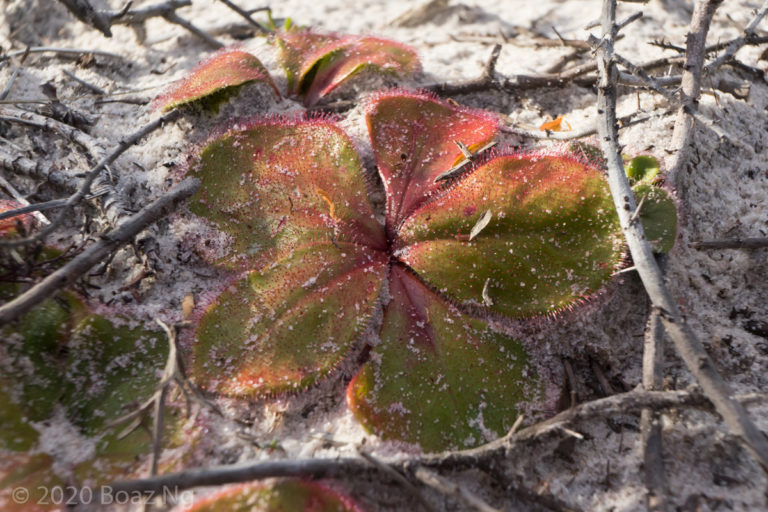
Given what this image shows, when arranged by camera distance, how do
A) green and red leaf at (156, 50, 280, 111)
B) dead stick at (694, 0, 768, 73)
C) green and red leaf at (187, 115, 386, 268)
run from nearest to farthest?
green and red leaf at (187, 115, 386, 268)
dead stick at (694, 0, 768, 73)
green and red leaf at (156, 50, 280, 111)

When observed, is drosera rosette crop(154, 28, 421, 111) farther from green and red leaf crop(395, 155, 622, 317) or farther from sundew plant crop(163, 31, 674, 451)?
green and red leaf crop(395, 155, 622, 317)

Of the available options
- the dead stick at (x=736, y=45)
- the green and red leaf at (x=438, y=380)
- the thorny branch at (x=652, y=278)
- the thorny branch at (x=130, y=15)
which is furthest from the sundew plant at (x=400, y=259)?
the thorny branch at (x=130, y=15)

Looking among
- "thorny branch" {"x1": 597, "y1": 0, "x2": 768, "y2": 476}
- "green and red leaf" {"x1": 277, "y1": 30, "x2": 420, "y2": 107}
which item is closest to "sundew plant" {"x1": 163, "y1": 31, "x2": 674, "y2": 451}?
"thorny branch" {"x1": 597, "y1": 0, "x2": 768, "y2": 476}

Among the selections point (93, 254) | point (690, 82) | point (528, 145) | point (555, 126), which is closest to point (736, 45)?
point (690, 82)

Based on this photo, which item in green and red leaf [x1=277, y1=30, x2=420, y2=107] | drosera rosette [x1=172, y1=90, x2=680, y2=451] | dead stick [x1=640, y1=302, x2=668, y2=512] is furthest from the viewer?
green and red leaf [x1=277, y1=30, x2=420, y2=107]

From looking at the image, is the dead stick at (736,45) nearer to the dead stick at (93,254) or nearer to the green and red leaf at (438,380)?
the green and red leaf at (438,380)

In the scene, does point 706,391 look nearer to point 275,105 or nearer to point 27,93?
point 275,105

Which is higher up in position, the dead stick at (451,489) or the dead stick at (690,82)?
the dead stick at (690,82)

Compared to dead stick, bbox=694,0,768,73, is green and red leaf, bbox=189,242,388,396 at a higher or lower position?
lower
